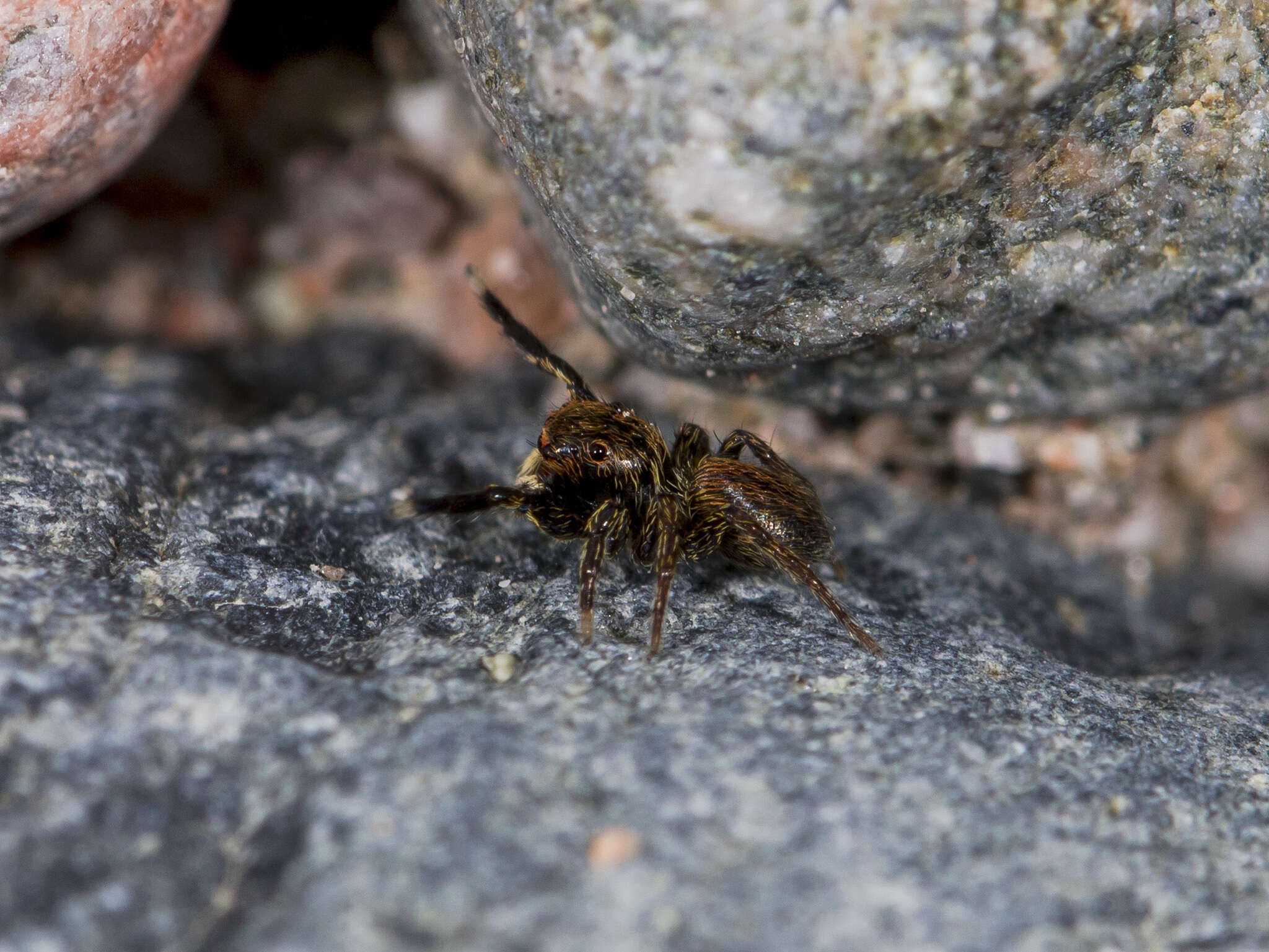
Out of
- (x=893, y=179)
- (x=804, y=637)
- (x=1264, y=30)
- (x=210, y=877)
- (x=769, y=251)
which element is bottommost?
(x=210, y=877)

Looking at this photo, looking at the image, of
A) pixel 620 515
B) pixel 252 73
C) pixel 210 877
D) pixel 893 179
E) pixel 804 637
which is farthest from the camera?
pixel 252 73

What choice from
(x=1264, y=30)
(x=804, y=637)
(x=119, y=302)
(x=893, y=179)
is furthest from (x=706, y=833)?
(x=119, y=302)

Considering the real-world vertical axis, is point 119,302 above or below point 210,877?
above

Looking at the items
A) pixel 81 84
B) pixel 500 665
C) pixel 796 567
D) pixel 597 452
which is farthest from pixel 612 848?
pixel 81 84

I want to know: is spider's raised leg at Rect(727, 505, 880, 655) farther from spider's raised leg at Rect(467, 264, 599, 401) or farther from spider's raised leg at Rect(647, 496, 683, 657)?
spider's raised leg at Rect(467, 264, 599, 401)

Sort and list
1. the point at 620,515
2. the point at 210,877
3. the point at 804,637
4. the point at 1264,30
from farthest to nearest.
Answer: the point at 620,515 < the point at 804,637 < the point at 1264,30 < the point at 210,877

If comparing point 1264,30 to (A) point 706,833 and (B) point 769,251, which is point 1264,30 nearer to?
(B) point 769,251

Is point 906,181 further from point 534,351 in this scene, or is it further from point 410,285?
point 410,285

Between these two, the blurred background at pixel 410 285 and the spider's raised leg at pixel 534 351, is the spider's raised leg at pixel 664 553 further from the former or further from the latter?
the blurred background at pixel 410 285
